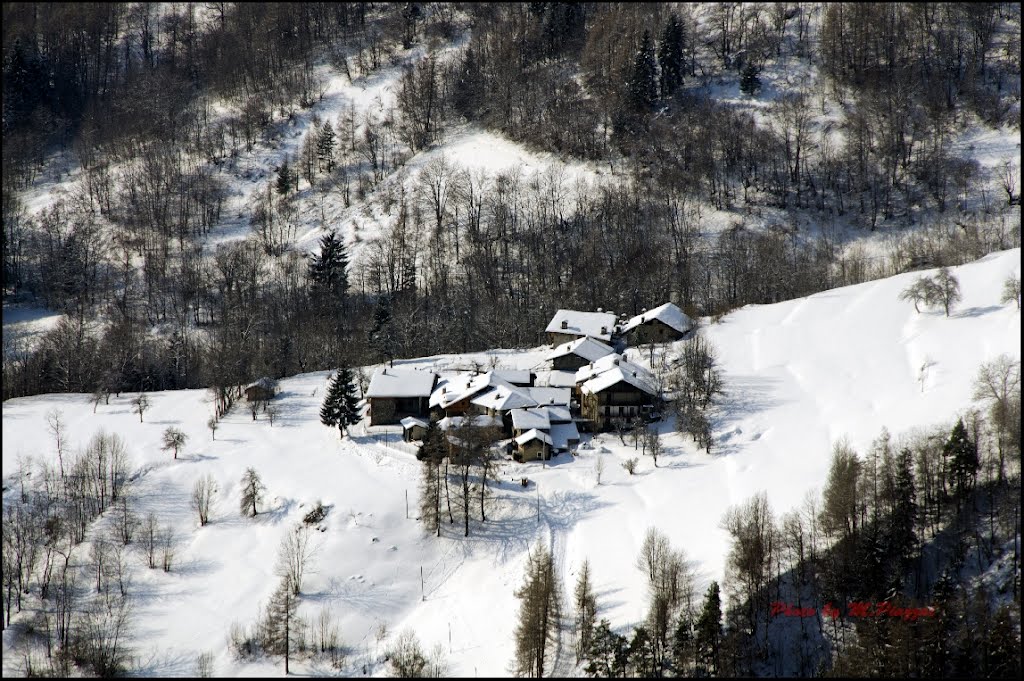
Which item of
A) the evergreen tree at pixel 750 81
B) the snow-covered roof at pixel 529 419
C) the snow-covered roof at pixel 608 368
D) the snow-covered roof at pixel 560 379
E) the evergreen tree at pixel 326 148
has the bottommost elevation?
the snow-covered roof at pixel 560 379

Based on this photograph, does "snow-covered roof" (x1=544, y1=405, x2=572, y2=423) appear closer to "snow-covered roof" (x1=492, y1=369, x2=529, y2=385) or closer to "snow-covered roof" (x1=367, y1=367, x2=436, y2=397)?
"snow-covered roof" (x1=492, y1=369, x2=529, y2=385)

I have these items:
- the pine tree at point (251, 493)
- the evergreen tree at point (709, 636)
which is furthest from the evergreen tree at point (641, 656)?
the pine tree at point (251, 493)

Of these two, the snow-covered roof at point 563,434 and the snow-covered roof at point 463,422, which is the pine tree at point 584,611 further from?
the snow-covered roof at point 463,422

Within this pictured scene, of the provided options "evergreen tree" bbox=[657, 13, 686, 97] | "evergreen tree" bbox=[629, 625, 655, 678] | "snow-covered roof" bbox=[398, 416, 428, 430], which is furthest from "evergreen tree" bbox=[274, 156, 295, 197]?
"evergreen tree" bbox=[629, 625, 655, 678]

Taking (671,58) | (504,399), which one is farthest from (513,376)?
(671,58)

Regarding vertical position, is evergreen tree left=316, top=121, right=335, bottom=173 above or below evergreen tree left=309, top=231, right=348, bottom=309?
above

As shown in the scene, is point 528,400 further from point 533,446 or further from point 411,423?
point 411,423
